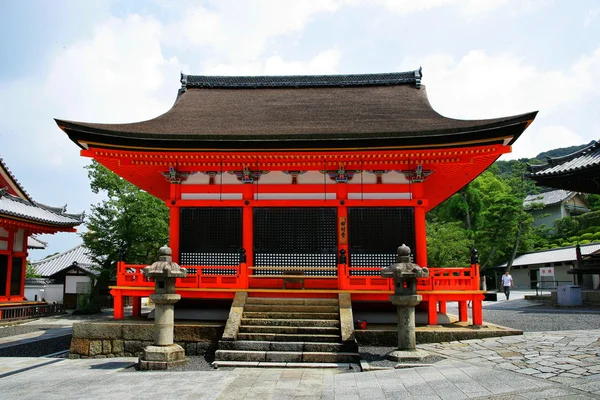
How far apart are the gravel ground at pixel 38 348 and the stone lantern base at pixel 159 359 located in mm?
4900

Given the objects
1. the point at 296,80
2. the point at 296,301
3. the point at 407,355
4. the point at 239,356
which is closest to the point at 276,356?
the point at 239,356

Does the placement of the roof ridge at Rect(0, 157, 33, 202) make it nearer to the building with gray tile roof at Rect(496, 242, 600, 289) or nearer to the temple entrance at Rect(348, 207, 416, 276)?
the temple entrance at Rect(348, 207, 416, 276)

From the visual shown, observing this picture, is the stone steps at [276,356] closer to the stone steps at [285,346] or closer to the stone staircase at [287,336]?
the stone staircase at [287,336]

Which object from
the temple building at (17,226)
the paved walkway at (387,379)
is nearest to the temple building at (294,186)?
the paved walkway at (387,379)

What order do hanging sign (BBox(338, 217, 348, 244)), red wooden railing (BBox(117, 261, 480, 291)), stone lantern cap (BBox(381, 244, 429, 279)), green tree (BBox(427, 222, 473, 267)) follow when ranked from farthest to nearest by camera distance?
green tree (BBox(427, 222, 473, 267)), hanging sign (BBox(338, 217, 348, 244)), red wooden railing (BBox(117, 261, 480, 291)), stone lantern cap (BBox(381, 244, 429, 279))

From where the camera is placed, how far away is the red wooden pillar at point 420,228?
13484mm

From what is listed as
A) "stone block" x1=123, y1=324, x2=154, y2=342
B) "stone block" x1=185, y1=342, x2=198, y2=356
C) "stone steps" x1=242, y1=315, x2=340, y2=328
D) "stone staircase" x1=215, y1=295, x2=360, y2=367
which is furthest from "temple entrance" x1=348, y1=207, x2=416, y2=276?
"stone block" x1=123, y1=324, x2=154, y2=342

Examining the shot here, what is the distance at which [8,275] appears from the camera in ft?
73.2

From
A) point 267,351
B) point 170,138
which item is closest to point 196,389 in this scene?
point 267,351

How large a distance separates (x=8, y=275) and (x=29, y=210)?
337cm

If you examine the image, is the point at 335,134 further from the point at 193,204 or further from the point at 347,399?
the point at 347,399

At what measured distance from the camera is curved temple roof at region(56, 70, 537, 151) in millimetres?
12320

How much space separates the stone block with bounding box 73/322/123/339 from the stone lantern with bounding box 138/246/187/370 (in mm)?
1878

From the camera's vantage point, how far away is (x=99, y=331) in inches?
459
